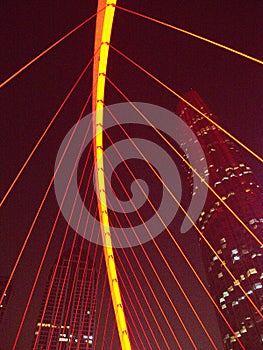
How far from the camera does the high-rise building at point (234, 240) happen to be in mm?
55219

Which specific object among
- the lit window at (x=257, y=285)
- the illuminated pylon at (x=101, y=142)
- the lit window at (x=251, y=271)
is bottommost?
the illuminated pylon at (x=101, y=142)

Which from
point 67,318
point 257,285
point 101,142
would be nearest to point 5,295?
point 67,318

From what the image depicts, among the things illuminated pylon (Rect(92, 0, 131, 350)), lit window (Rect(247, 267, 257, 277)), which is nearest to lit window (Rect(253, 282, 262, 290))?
lit window (Rect(247, 267, 257, 277))

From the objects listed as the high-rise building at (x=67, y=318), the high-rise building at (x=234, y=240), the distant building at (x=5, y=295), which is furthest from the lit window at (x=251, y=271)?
the distant building at (x=5, y=295)

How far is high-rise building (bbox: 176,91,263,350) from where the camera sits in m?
55.2

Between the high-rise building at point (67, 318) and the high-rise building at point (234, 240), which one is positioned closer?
the high-rise building at point (234, 240)

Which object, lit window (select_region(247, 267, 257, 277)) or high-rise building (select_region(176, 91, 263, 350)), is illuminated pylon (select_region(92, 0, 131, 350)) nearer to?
high-rise building (select_region(176, 91, 263, 350))

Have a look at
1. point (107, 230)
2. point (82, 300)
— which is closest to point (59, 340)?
point (82, 300)

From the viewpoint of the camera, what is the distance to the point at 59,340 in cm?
10775

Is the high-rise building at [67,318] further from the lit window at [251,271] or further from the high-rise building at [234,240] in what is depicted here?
the lit window at [251,271]

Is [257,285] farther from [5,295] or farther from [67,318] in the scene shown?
[5,295]

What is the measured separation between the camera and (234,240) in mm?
64188

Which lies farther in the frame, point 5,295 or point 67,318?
point 5,295

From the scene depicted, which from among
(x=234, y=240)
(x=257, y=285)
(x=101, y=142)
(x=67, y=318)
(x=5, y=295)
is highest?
(x=234, y=240)
